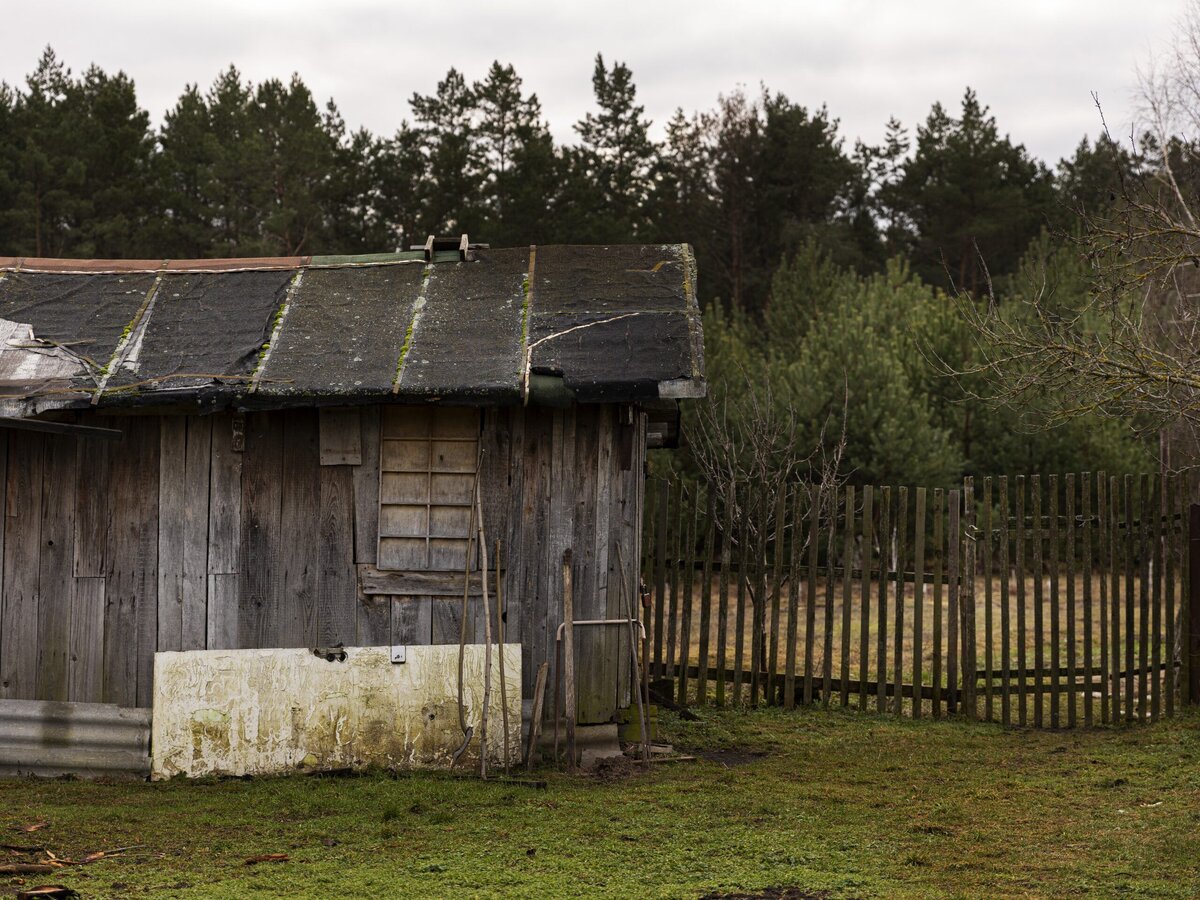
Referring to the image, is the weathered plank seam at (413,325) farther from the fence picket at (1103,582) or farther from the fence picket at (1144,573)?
the fence picket at (1144,573)

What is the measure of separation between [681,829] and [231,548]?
3.41 metres

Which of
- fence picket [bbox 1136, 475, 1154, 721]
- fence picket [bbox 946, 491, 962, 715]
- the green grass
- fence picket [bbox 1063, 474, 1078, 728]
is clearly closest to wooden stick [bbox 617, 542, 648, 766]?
the green grass

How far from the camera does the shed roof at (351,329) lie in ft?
24.4

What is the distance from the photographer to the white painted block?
24.6ft

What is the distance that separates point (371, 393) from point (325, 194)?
1059 inches

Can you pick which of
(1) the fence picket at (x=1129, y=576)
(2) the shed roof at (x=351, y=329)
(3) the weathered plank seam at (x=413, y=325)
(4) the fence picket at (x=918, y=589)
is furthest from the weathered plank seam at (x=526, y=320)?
(1) the fence picket at (x=1129, y=576)

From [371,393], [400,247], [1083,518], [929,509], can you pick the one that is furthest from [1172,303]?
[400,247]

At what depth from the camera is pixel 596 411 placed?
786 centimetres

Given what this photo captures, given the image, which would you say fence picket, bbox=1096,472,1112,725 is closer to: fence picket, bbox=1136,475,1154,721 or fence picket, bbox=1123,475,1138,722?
fence picket, bbox=1123,475,1138,722

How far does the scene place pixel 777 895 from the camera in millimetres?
5215

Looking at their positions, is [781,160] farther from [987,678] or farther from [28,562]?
[28,562]

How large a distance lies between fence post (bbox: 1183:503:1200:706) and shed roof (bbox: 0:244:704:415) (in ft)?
15.2

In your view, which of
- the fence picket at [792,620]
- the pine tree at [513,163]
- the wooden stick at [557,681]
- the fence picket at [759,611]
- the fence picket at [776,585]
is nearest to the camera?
the wooden stick at [557,681]

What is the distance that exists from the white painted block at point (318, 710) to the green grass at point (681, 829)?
218mm
